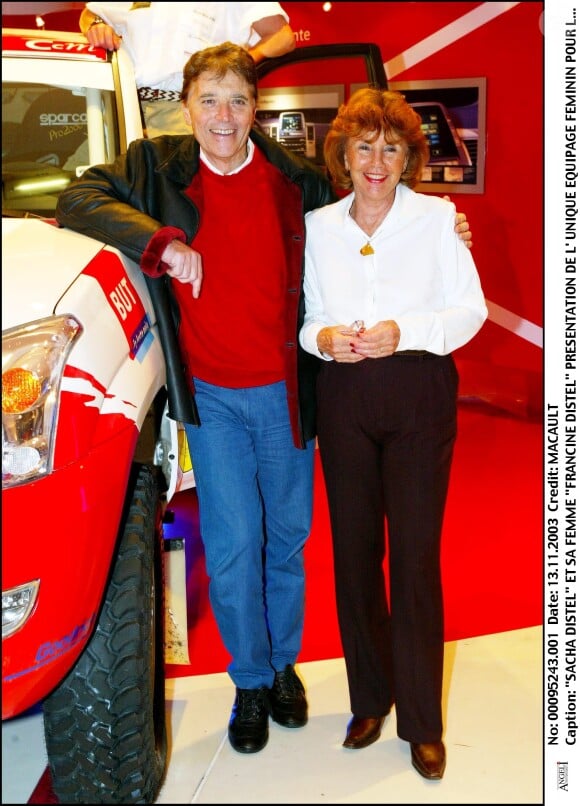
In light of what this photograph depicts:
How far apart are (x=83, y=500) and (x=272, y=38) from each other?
233cm

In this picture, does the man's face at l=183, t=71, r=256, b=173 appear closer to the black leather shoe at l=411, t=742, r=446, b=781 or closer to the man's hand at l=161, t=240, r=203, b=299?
the man's hand at l=161, t=240, r=203, b=299

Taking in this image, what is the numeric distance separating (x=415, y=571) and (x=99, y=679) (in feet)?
2.88

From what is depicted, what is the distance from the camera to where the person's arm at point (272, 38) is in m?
3.62

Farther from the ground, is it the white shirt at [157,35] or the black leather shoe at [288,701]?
the white shirt at [157,35]

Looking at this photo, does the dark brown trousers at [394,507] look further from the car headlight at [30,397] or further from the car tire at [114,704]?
the car headlight at [30,397]

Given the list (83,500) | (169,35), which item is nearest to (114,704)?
(83,500)

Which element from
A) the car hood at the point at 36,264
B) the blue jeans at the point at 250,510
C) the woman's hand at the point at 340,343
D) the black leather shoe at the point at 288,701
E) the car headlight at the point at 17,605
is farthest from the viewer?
the black leather shoe at the point at 288,701

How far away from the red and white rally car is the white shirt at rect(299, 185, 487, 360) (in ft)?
1.91

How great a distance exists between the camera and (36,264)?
2.16m

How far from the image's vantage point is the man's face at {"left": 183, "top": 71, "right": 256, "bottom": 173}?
8.31 feet

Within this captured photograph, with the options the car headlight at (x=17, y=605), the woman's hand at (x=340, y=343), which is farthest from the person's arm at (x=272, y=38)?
the car headlight at (x=17, y=605)

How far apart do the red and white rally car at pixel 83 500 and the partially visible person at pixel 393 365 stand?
52 centimetres
